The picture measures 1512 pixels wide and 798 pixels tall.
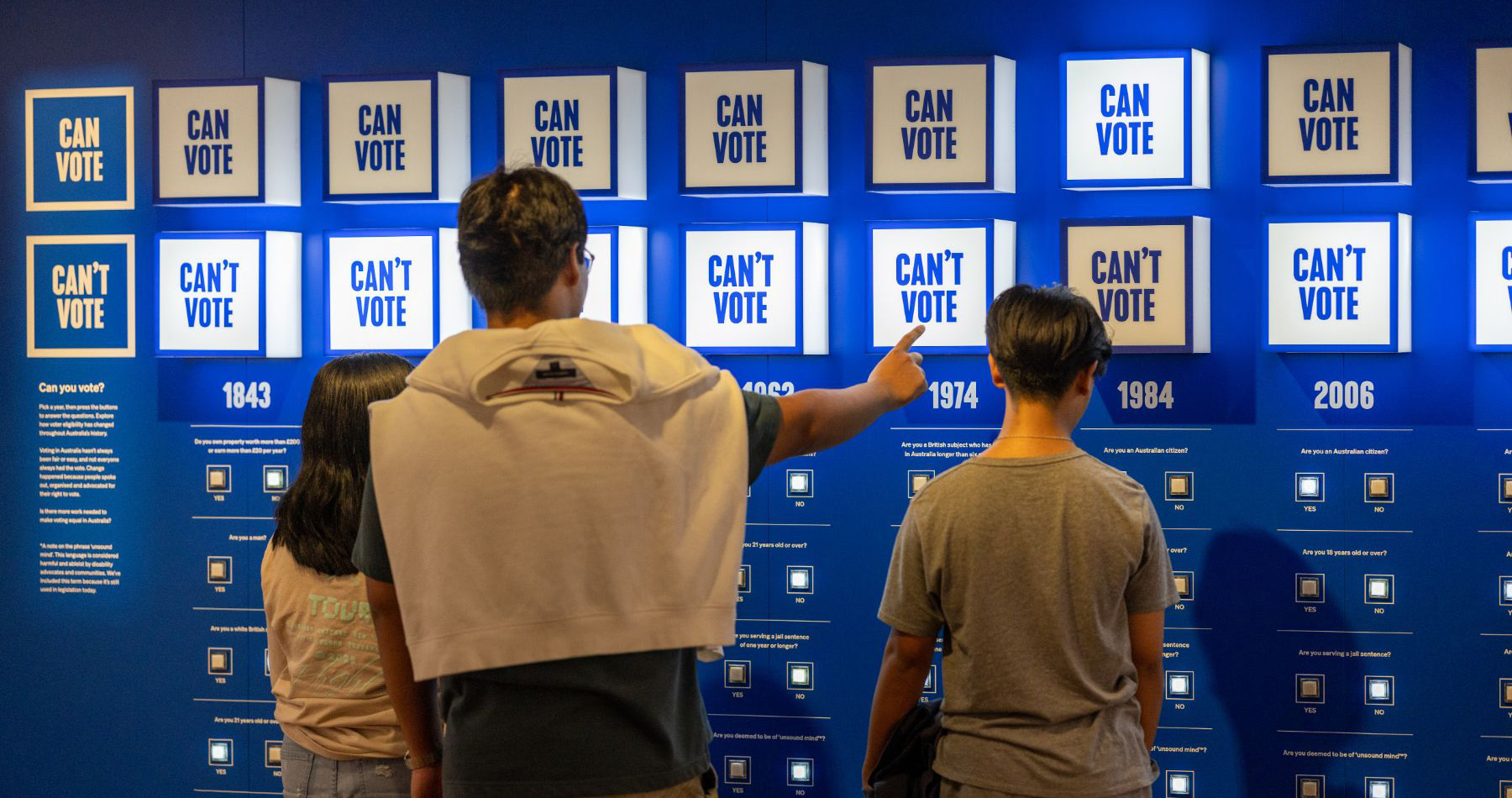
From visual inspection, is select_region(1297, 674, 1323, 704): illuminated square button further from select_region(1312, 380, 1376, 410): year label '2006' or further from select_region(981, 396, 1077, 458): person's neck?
select_region(981, 396, 1077, 458): person's neck

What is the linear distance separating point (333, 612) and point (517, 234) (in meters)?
0.84

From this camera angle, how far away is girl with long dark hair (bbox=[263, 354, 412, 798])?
224cm

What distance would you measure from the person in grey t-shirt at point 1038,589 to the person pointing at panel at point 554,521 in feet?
1.35

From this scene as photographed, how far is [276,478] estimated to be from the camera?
3736 millimetres

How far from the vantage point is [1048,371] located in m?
2.09

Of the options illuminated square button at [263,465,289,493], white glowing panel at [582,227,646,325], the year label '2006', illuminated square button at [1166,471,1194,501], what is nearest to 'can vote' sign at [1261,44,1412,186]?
the year label '2006'

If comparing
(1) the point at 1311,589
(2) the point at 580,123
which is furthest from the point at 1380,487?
(2) the point at 580,123

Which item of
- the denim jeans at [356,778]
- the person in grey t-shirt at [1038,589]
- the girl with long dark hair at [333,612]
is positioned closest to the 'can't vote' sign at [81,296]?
the girl with long dark hair at [333,612]

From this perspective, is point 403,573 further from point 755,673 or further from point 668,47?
point 668,47

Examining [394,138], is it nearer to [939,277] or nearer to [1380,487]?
[939,277]

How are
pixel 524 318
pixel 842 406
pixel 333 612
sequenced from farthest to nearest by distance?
pixel 333 612
pixel 842 406
pixel 524 318

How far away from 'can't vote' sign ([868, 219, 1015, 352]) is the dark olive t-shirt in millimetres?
1712

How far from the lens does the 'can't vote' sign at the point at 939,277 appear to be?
3.29m

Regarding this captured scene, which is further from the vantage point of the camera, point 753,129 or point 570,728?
point 753,129
